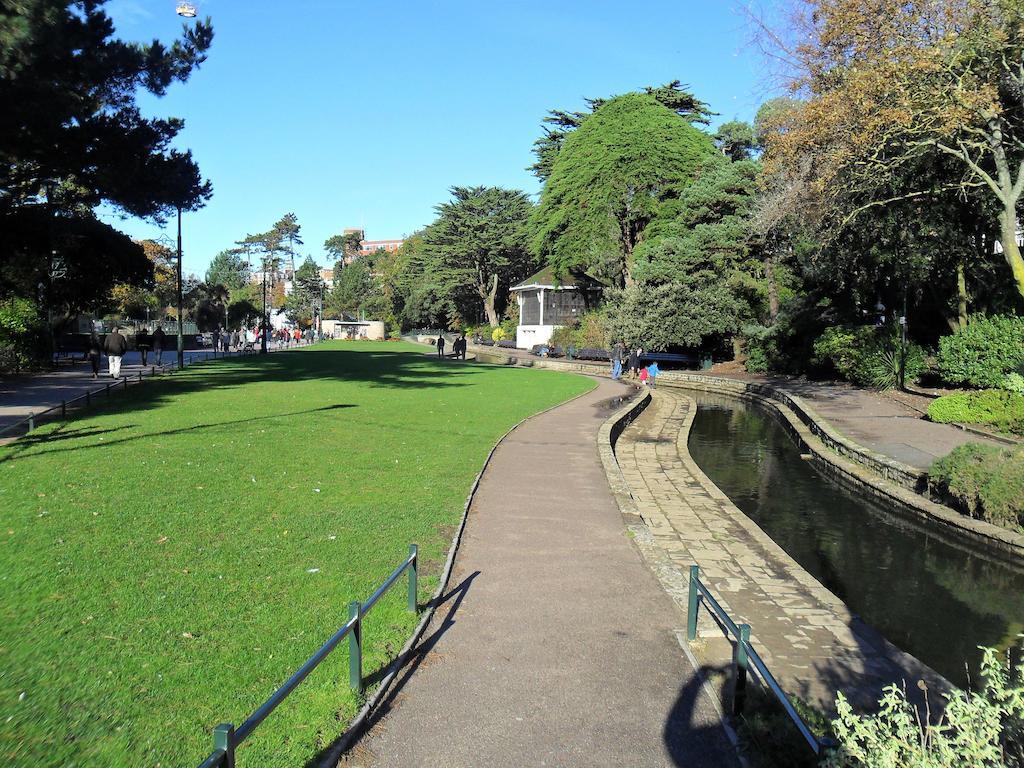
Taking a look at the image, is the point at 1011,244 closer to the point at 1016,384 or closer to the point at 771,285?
the point at 1016,384

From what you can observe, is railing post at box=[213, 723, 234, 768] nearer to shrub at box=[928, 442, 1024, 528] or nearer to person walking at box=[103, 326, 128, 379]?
shrub at box=[928, 442, 1024, 528]

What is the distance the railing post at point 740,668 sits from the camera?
13.7 ft

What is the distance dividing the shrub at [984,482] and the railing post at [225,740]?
10.6 metres

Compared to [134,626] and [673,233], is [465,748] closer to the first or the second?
[134,626]

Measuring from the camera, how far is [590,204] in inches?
1825

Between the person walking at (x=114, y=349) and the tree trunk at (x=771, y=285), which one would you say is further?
the tree trunk at (x=771, y=285)

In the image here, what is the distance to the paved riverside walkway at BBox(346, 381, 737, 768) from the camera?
4008mm

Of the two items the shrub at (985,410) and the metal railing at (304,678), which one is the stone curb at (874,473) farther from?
the metal railing at (304,678)

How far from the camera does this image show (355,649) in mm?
4262

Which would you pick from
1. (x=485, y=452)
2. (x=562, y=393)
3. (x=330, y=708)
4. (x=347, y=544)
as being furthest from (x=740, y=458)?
(x=330, y=708)

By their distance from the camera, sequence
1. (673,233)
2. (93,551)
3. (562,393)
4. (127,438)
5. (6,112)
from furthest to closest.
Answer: (673,233) → (562,393) → (6,112) → (127,438) → (93,551)

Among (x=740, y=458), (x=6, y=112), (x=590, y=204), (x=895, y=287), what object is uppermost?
(x=590, y=204)

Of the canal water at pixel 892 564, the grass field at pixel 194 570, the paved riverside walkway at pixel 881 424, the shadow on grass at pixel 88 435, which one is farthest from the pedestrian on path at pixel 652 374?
the shadow on grass at pixel 88 435

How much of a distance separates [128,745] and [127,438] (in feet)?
31.9
